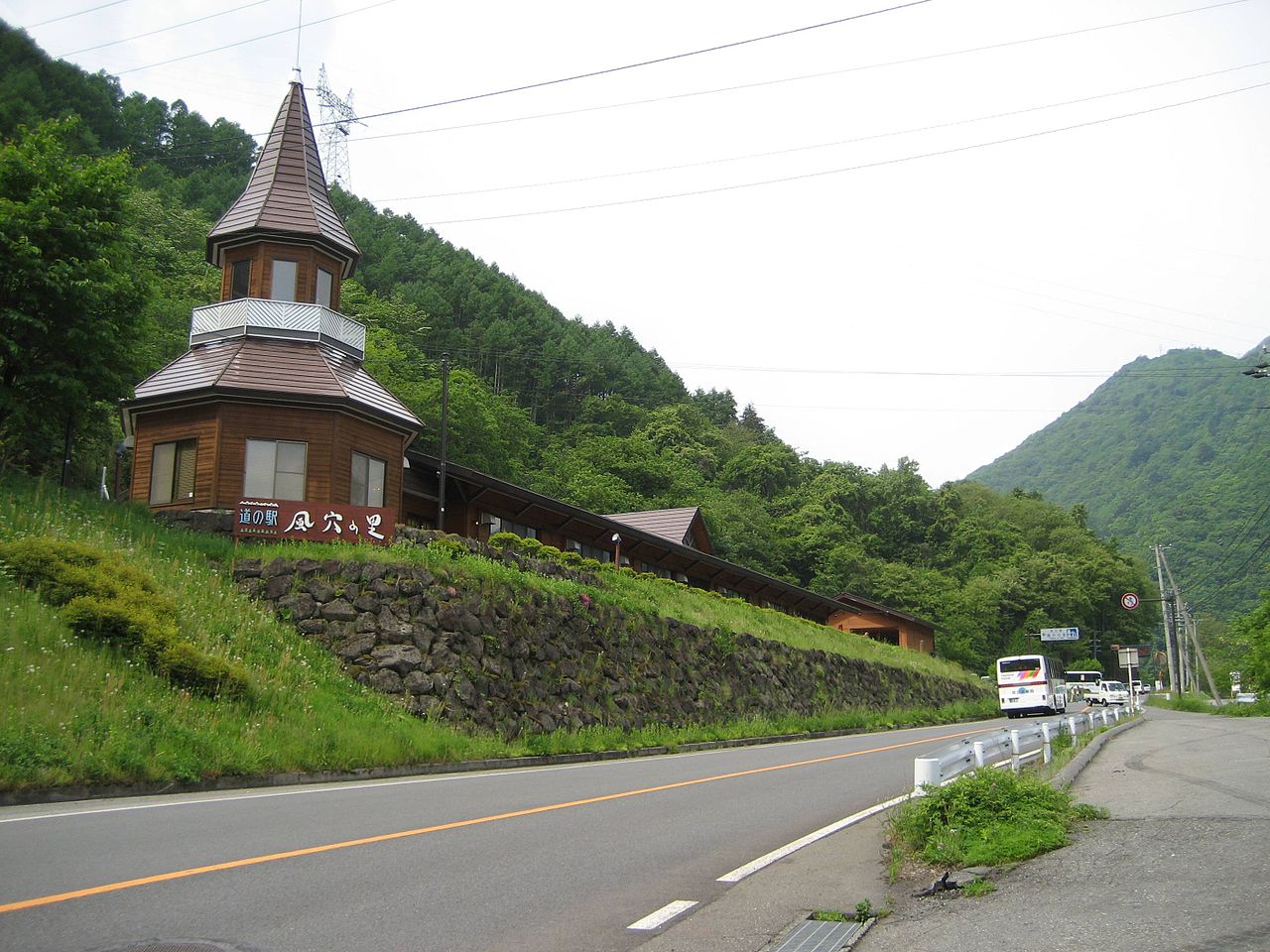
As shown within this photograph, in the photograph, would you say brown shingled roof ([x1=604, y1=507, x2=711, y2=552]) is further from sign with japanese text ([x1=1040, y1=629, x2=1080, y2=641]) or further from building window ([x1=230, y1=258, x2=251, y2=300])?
sign with japanese text ([x1=1040, y1=629, x2=1080, y2=641])

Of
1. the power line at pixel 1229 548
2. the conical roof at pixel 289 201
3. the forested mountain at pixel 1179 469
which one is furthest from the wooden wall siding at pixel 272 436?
the power line at pixel 1229 548

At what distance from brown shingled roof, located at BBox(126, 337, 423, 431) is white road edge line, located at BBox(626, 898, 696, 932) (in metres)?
20.4

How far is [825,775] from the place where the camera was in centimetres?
1495

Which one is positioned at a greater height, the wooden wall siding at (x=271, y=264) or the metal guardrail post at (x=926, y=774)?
the wooden wall siding at (x=271, y=264)

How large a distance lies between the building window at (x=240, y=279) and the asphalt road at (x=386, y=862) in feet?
63.5

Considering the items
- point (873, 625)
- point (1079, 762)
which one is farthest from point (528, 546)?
point (873, 625)

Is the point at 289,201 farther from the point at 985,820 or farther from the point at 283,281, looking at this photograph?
the point at 985,820

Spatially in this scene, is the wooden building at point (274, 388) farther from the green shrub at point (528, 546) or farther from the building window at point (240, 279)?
the green shrub at point (528, 546)

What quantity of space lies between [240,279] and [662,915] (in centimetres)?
2601

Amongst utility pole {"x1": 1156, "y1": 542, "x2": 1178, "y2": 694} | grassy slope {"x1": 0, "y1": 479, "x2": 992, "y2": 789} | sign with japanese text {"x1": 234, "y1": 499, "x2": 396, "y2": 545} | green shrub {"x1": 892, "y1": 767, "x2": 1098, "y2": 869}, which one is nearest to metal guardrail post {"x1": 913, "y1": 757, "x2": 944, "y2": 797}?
green shrub {"x1": 892, "y1": 767, "x2": 1098, "y2": 869}

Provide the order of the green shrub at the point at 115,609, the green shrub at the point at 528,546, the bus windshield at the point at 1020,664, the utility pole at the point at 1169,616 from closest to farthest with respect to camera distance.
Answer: the green shrub at the point at 115,609 < the green shrub at the point at 528,546 < the bus windshield at the point at 1020,664 < the utility pole at the point at 1169,616

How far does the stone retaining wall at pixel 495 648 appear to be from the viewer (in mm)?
19375

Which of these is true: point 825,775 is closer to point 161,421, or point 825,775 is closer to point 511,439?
point 161,421

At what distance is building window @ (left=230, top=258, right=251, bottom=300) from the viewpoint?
28.2m
